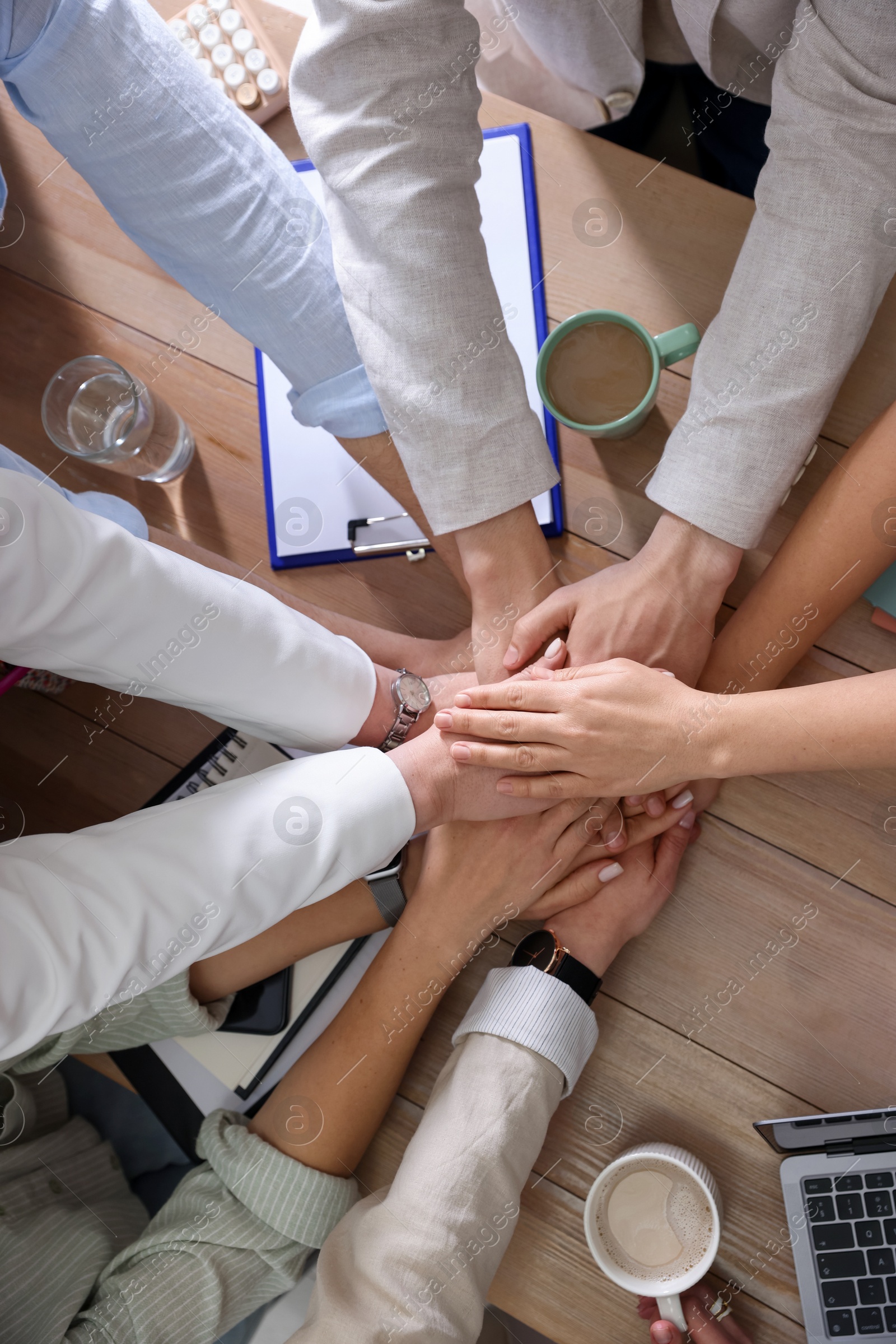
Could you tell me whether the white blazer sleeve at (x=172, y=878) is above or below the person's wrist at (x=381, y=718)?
above

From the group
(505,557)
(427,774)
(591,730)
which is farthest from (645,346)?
(427,774)

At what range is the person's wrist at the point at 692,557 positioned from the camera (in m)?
0.90

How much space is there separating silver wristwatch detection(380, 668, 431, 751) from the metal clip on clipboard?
0.15 m

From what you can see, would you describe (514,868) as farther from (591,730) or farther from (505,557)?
(505,557)

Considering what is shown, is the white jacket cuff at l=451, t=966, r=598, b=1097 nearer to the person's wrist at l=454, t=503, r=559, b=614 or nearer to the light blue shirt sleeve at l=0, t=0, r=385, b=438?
the person's wrist at l=454, t=503, r=559, b=614

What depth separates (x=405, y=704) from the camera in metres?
0.99

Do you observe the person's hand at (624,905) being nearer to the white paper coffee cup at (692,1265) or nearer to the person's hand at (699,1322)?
the white paper coffee cup at (692,1265)

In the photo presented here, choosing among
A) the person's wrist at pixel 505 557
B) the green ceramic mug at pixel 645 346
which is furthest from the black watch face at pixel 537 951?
the green ceramic mug at pixel 645 346

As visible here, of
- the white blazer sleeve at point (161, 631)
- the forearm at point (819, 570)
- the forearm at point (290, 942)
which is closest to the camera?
the white blazer sleeve at point (161, 631)

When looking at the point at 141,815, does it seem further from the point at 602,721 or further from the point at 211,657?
the point at 602,721

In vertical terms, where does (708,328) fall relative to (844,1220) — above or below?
above

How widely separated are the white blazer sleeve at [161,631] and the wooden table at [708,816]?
173 mm

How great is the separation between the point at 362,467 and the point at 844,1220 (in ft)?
3.01

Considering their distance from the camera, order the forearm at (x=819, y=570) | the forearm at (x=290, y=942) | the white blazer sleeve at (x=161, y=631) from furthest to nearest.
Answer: the forearm at (x=290, y=942)
the forearm at (x=819, y=570)
the white blazer sleeve at (x=161, y=631)
